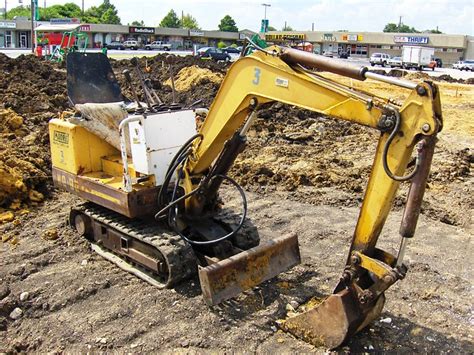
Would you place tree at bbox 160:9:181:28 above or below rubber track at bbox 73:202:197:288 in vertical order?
above

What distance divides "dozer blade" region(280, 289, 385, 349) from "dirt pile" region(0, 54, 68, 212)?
5.52 m

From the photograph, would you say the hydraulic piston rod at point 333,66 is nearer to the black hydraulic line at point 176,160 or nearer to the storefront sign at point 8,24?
the black hydraulic line at point 176,160

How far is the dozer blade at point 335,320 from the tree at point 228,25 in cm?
10461

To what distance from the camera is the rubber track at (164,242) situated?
5945mm

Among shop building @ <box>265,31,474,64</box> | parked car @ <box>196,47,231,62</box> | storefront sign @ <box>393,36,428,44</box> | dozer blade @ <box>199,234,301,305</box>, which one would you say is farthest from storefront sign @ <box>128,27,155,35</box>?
dozer blade @ <box>199,234,301,305</box>

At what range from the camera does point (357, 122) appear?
4.52 m

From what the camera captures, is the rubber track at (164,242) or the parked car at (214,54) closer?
the rubber track at (164,242)

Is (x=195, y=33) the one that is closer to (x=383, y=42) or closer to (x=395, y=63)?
(x=383, y=42)

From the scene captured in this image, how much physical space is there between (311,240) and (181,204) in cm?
222

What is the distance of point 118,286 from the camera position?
6.20 meters

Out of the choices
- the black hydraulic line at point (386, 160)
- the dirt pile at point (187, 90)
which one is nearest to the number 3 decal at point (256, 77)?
the black hydraulic line at point (386, 160)

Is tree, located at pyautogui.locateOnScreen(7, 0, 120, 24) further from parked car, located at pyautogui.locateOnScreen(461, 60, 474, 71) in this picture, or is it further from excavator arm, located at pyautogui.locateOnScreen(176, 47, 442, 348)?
excavator arm, located at pyautogui.locateOnScreen(176, 47, 442, 348)

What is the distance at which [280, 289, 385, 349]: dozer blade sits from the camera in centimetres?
472

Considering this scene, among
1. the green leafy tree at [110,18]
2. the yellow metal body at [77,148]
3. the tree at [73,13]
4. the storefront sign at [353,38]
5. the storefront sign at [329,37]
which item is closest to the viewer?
the yellow metal body at [77,148]
